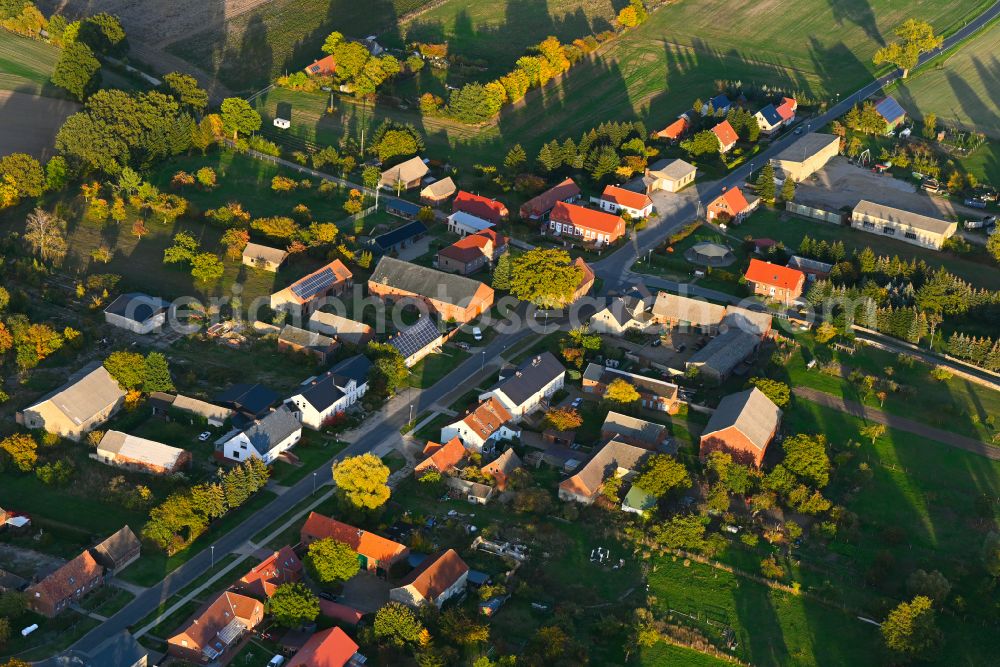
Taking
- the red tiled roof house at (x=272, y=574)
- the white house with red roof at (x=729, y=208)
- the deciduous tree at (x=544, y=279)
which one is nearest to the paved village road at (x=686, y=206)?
the white house with red roof at (x=729, y=208)

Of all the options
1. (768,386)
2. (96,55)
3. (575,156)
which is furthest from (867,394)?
(96,55)

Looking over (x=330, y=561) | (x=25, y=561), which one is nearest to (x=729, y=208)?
(x=330, y=561)

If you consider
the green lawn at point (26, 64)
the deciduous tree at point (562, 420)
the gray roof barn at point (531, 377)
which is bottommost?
the deciduous tree at point (562, 420)

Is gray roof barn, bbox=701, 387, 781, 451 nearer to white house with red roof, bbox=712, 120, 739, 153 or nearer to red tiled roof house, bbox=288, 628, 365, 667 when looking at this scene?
red tiled roof house, bbox=288, 628, 365, 667

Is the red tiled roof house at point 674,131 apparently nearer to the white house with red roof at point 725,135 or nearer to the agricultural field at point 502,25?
the white house with red roof at point 725,135

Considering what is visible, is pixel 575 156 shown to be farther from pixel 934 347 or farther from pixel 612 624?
pixel 612 624

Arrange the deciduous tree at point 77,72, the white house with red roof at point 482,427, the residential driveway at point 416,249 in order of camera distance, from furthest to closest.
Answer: the deciduous tree at point 77,72, the residential driveway at point 416,249, the white house with red roof at point 482,427

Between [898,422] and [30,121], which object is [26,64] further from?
[898,422]
